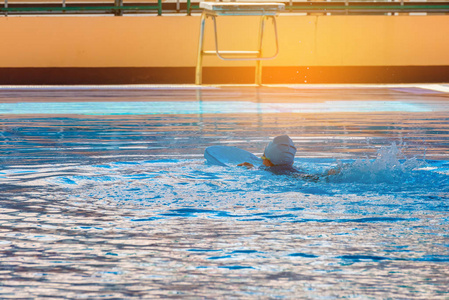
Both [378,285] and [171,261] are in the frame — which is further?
[171,261]

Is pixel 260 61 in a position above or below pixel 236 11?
below

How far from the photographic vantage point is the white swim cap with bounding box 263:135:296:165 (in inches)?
177

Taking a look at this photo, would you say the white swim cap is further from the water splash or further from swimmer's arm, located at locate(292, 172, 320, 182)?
the water splash

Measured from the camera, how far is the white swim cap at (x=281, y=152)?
451 centimetres

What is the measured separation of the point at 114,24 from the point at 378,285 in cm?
1097

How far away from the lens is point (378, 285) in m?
2.13

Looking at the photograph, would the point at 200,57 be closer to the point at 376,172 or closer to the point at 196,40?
the point at 196,40

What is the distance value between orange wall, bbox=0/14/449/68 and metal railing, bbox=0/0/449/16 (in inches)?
4.9

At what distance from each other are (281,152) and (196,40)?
27.8 ft

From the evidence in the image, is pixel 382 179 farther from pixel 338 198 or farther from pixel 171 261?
pixel 171 261

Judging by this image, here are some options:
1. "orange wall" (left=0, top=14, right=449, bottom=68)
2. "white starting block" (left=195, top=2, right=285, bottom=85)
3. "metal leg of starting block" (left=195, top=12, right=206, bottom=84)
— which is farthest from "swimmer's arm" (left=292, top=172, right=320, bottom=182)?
"orange wall" (left=0, top=14, right=449, bottom=68)

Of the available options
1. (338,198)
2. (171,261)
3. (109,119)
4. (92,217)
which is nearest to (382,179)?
(338,198)

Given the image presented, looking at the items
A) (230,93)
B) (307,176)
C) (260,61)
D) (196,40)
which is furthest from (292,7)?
(307,176)

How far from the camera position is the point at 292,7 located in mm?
12812
